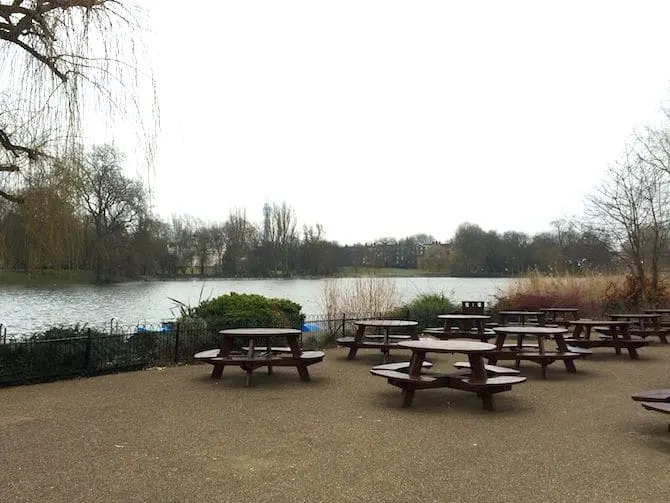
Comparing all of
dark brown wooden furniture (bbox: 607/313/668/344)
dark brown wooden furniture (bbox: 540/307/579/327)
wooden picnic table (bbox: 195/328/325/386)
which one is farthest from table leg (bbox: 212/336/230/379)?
dark brown wooden furniture (bbox: 607/313/668/344)

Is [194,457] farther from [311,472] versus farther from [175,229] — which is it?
[175,229]

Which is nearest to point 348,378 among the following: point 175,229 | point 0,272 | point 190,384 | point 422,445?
point 190,384

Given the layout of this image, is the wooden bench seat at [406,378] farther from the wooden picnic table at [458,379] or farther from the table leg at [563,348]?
the table leg at [563,348]

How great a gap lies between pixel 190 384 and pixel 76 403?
160 cm

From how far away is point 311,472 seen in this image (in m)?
4.28

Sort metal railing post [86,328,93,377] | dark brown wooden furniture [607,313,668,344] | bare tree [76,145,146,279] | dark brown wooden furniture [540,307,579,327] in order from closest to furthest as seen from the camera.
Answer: bare tree [76,145,146,279] < metal railing post [86,328,93,377] < dark brown wooden furniture [607,313,668,344] < dark brown wooden furniture [540,307,579,327]

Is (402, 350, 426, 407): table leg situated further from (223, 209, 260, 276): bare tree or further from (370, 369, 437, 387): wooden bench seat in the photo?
(223, 209, 260, 276): bare tree

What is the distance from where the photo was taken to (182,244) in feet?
163

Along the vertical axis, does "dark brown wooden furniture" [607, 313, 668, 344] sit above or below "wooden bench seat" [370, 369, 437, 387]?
above

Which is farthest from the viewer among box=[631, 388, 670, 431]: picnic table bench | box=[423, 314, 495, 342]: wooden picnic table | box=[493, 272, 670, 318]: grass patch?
box=[493, 272, 670, 318]: grass patch

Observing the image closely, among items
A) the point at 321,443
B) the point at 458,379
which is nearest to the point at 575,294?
the point at 458,379

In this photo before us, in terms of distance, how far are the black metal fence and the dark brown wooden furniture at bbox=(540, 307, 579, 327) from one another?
8200 mm

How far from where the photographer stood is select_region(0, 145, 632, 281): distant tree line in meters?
6.79

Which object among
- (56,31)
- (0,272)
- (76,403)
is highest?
(56,31)
